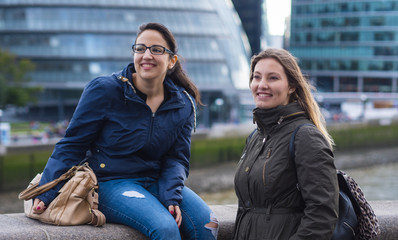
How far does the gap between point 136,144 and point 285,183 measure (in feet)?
3.20

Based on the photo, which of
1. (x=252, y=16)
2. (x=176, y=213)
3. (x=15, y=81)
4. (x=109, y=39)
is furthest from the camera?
(x=252, y=16)

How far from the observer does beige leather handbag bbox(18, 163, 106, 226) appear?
300cm

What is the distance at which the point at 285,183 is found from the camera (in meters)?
2.68

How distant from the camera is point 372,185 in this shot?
85.9 ft

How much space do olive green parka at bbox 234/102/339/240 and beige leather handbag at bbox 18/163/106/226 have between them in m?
0.82

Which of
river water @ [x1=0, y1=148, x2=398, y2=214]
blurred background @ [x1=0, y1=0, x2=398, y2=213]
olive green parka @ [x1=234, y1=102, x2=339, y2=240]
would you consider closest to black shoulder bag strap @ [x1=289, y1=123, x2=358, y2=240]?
olive green parka @ [x1=234, y1=102, x2=339, y2=240]

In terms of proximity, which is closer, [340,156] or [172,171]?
[172,171]

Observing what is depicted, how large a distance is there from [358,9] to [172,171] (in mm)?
82454

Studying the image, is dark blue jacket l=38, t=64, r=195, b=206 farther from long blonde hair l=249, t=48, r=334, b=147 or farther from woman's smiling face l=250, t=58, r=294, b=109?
long blonde hair l=249, t=48, r=334, b=147

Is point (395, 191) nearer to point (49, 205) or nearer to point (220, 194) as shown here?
point (220, 194)

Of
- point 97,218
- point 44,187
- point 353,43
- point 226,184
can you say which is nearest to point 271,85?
point 97,218

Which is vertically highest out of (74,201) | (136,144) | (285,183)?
(136,144)

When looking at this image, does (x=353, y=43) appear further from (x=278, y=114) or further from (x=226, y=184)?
(x=278, y=114)

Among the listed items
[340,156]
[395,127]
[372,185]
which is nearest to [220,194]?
[372,185]
